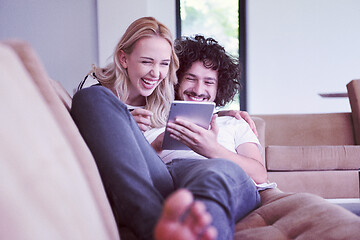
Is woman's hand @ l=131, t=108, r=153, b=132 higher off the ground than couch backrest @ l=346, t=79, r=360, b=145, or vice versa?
woman's hand @ l=131, t=108, r=153, b=132

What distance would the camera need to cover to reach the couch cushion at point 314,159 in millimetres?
3088

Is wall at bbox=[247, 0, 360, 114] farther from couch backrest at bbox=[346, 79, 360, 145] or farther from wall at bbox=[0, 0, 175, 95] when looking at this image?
couch backrest at bbox=[346, 79, 360, 145]

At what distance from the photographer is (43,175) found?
0.73 m

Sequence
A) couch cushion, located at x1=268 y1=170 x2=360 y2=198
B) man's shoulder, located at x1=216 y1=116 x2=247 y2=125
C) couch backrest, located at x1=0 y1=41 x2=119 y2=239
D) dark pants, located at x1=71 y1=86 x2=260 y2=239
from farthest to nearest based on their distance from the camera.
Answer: couch cushion, located at x1=268 y1=170 x2=360 y2=198, man's shoulder, located at x1=216 y1=116 x2=247 y2=125, dark pants, located at x1=71 y1=86 x2=260 y2=239, couch backrest, located at x1=0 y1=41 x2=119 y2=239

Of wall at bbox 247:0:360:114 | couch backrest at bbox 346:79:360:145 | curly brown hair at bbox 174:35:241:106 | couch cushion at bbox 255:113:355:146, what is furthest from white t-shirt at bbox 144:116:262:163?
wall at bbox 247:0:360:114

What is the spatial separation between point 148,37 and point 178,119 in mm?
603

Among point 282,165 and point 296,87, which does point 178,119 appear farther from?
point 296,87

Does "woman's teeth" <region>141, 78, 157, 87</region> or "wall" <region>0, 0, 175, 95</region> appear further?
"wall" <region>0, 0, 175, 95</region>

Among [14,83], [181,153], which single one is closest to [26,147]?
[14,83]

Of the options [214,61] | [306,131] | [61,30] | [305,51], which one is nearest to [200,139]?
[214,61]

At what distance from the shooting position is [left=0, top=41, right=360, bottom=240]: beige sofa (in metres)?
0.68

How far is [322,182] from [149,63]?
175cm

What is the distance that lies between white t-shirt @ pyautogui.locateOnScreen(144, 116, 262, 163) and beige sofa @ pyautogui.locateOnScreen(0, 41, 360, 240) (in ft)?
2.13

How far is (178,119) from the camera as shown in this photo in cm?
149
